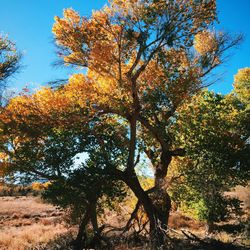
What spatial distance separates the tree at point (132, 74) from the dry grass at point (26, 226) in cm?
685

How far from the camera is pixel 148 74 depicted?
15.2 metres

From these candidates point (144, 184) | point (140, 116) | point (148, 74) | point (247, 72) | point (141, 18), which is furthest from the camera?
point (247, 72)

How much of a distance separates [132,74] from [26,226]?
67.2ft

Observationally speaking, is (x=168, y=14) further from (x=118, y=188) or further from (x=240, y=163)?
(x=118, y=188)

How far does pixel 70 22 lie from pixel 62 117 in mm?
3988

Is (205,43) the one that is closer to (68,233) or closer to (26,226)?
(68,233)

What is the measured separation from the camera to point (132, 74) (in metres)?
14.2

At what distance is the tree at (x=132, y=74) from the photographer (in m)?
12.6

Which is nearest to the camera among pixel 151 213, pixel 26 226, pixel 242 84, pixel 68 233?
pixel 151 213

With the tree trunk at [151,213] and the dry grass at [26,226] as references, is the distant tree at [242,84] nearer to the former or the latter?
the tree trunk at [151,213]

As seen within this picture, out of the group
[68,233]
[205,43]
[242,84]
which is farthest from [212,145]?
[242,84]

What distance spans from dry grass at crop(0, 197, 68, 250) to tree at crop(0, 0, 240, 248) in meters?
6.85

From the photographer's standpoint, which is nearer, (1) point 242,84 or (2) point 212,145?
(2) point 212,145

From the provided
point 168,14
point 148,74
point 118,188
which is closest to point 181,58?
point 148,74
